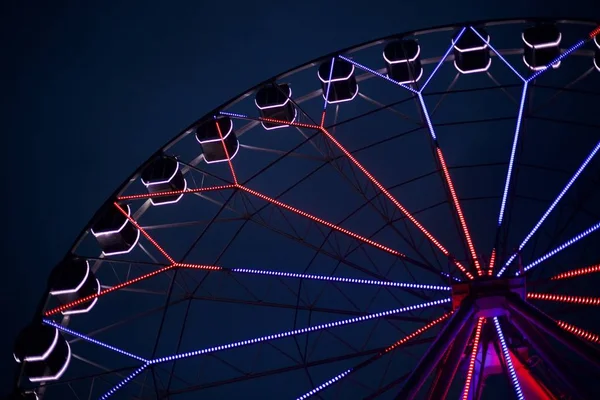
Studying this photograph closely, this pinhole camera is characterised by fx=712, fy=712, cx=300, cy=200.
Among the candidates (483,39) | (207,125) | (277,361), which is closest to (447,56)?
(483,39)

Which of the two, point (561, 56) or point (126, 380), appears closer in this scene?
point (126, 380)

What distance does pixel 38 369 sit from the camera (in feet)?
46.5

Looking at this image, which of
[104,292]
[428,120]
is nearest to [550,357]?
[428,120]

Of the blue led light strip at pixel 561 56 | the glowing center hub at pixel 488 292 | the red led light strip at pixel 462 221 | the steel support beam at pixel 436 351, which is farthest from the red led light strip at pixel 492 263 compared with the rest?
the blue led light strip at pixel 561 56

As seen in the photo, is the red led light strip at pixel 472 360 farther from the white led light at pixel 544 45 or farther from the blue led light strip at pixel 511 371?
the white led light at pixel 544 45

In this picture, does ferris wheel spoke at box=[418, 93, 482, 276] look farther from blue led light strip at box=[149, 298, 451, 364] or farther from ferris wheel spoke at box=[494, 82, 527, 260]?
blue led light strip at box=[149, 298, 451, 364]

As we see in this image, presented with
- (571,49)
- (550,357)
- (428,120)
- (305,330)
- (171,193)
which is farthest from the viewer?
(171,193)

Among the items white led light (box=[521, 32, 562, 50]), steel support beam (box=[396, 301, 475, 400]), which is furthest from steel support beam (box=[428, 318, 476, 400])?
white led light (box=[521, 32, 562, 50])

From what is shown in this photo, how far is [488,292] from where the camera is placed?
1073 centimetres

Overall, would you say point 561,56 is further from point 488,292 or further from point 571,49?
point 488,292

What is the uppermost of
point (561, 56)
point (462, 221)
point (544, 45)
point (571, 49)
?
point (544, 45)

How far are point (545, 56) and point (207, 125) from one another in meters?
7.67

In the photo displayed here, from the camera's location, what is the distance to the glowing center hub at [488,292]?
1053 cm

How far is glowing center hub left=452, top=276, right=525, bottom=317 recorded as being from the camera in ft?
34.6
